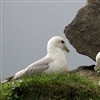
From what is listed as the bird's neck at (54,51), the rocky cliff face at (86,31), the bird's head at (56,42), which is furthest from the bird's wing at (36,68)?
the rocky cliff face at (86,31)

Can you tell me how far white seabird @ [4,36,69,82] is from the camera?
19.1 ft

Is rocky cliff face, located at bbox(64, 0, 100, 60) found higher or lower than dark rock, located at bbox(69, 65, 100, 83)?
higher

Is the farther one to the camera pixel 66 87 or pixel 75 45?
pixel 75 45

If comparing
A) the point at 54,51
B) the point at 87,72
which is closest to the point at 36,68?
the point at 54,51

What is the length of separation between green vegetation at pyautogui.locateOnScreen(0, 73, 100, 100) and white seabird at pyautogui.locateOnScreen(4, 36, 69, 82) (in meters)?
0.75

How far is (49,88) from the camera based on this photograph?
4.90m

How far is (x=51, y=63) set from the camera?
5906 millimetres

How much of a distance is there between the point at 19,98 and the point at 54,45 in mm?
1606

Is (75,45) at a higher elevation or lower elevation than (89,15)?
lower

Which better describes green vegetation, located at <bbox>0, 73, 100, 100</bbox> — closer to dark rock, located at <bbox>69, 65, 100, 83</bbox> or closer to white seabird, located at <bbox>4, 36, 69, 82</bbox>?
white seabird, located at <bbox>4, 36, 69, 82</bbox>

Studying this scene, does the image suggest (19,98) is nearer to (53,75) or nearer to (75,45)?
(53,75)

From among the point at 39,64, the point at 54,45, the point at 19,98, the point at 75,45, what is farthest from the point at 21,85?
the point at 75,45

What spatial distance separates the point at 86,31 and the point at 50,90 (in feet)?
8.80

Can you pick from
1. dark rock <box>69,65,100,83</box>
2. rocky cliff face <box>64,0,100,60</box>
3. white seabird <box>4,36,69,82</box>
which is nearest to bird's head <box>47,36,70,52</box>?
white seabird <box>4,36,69,82</box>
